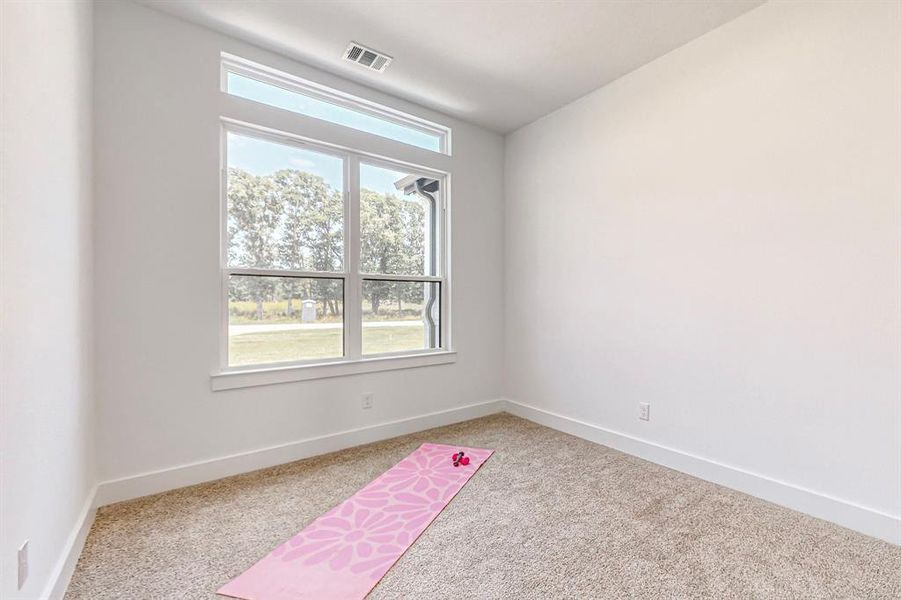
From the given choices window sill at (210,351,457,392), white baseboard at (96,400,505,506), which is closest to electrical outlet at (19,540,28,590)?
white baseboard at (96,400,505,506)

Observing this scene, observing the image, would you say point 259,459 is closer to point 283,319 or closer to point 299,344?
point 299,344

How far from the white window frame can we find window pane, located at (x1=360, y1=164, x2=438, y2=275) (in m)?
0.06

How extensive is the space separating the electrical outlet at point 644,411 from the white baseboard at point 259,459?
153 cm

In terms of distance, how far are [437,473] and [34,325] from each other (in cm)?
213

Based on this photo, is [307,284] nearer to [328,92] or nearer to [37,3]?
[328,92]

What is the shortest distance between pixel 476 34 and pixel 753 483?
3229 mm

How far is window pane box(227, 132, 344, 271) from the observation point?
269 centimetres

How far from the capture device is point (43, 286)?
4.72 feet

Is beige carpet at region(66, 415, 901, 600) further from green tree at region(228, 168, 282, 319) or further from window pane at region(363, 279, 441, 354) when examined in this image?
green tree at region(228, 168, 282, 319)

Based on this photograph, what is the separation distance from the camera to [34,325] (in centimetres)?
135

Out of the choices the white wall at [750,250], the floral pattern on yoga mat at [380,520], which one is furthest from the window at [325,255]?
the white wall at [750,250]

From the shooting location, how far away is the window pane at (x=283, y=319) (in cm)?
269

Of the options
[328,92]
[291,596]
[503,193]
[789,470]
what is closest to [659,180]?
[503,193]

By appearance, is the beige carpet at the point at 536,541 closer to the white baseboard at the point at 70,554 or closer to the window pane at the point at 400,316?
the white baseboard at the point at 70,554
